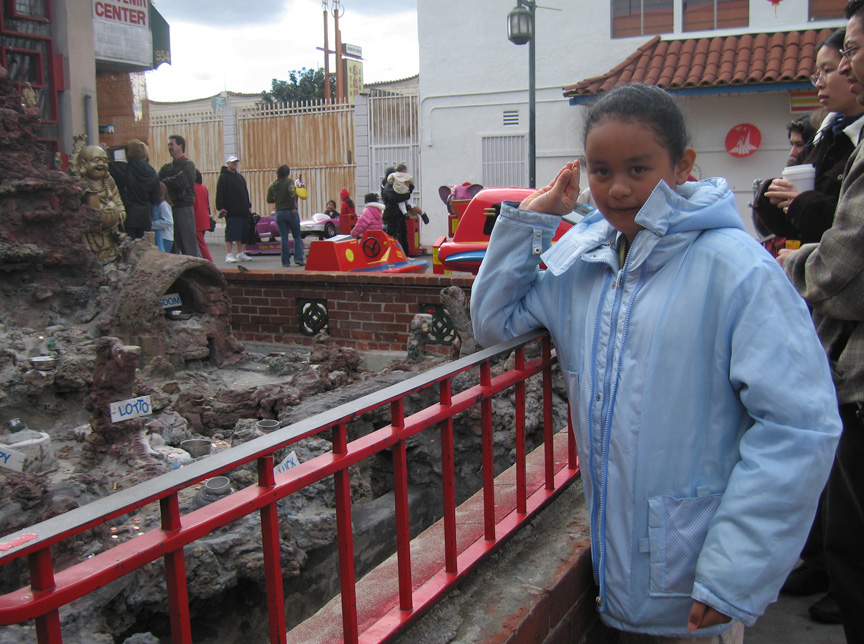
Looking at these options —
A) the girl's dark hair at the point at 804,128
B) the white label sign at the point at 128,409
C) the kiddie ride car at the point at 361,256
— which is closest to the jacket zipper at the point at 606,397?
the girl's dark hair at the point at 804,128

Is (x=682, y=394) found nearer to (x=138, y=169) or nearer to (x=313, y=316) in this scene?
(x=313, y=316)

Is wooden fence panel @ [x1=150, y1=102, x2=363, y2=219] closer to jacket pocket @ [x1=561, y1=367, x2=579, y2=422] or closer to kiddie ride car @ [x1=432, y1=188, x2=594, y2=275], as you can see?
kiddie ride car @ [x1=432, y1=188, x2=594, y2=275]

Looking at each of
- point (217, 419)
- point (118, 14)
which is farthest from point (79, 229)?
point (118, 14)

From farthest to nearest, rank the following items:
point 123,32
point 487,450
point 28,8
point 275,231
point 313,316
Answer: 1. point 275,231
2. point 123,32
3. point 28,8
4. point 313,316
5. point 487,450

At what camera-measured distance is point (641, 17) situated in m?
14.3

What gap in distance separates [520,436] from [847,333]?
92 centimetres

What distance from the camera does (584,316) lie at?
5.64 ft

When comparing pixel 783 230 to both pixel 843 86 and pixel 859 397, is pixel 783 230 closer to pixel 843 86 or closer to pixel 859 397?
pixel 843 86

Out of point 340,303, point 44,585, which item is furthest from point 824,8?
point 44,585

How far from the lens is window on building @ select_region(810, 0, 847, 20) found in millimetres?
13398

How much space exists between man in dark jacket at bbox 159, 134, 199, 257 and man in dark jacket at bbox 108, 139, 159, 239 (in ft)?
2.70

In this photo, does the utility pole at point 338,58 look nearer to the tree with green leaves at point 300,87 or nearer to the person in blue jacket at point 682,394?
the tree with green leaves at point 300,87

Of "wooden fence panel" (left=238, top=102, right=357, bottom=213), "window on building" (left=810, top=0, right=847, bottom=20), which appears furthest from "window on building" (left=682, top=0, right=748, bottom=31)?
"wooden fence panel" (left=238, top=102, right=357, bottom=213)

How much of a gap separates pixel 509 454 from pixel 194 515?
320cm
